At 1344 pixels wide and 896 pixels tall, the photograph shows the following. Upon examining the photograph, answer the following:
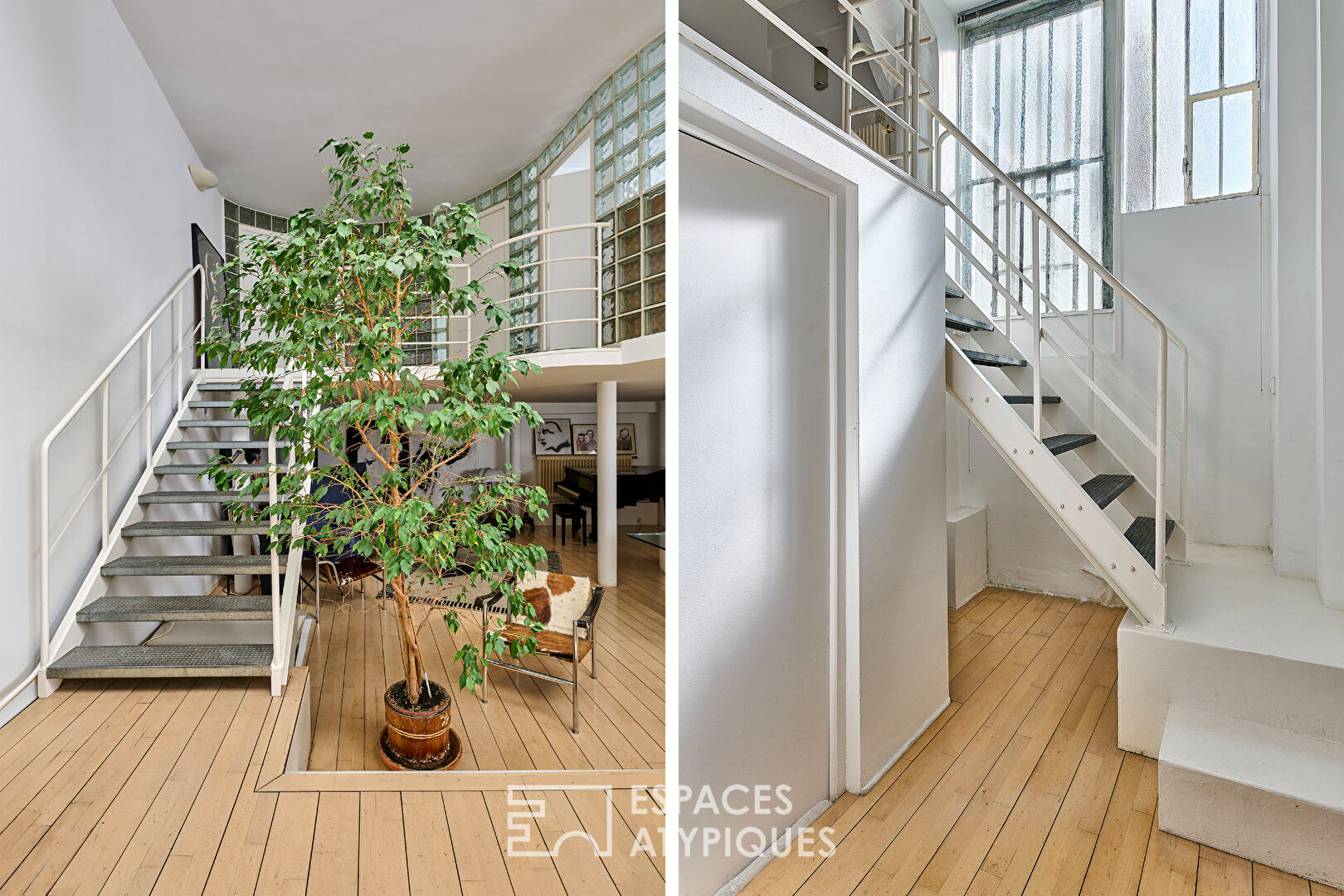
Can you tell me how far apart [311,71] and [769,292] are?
2.71ft

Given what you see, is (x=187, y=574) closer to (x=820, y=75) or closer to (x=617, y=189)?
(x=617, y=189)

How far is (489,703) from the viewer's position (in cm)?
161

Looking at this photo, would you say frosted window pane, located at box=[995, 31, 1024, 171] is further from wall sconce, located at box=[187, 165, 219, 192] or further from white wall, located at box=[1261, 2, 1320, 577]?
wall sconce, located at box=[187, 165, 219, 192]

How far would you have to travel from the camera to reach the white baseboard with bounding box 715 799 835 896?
135 cm

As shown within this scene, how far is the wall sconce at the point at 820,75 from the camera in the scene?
1.49 metres

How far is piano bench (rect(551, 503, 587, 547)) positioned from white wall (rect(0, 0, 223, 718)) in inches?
24.4

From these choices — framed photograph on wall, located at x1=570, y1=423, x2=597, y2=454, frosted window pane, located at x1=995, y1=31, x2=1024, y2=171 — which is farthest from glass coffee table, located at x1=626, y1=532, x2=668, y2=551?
frosted window pane, located at x1=995, y1=31, x2=1024, y2=171

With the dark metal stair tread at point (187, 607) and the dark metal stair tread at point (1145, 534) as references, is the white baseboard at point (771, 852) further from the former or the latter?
the dark metal stair tread at point (187, 607)

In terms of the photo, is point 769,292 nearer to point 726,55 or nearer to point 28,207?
point 726,55

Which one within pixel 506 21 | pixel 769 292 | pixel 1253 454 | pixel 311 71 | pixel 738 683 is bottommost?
pixel 738 683

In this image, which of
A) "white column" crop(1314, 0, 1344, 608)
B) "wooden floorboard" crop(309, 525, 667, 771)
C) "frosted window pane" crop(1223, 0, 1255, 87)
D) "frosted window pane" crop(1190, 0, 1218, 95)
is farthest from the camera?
"frosted window pane" crop(1190, 0, 1218, 95)

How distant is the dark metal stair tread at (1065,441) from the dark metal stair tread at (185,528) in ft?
6.83

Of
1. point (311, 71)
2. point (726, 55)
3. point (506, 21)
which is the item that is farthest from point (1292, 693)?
point (311, 71)

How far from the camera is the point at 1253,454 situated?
2672 mm
